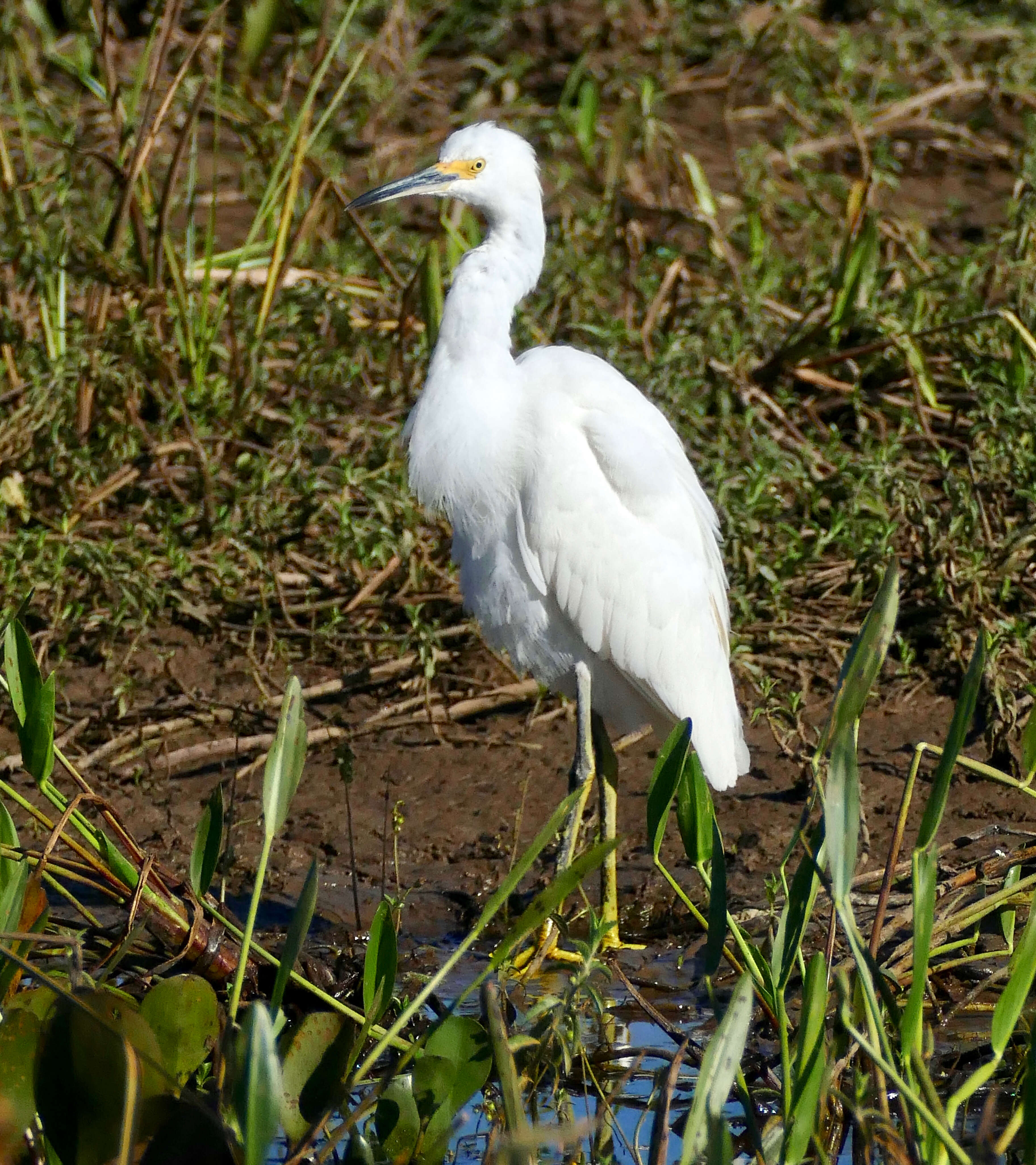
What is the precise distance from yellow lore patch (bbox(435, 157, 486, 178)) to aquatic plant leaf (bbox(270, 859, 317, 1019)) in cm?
204

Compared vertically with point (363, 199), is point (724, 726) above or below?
below

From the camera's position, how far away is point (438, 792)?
4137mm

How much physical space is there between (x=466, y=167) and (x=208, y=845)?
1.85m

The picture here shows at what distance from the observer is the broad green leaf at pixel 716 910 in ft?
7.20

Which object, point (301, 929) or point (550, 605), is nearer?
point (301, 929)

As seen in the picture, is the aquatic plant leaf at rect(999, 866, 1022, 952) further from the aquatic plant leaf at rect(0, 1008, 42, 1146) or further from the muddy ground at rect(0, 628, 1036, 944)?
A: the aquatic plant leaf at rect(0, 1008, 42, 1146)

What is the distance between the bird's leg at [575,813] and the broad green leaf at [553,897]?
1264 millimetres

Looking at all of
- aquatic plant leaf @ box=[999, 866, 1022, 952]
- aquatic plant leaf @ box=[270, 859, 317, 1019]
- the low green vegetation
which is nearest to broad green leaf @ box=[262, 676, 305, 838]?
the low green vegetation

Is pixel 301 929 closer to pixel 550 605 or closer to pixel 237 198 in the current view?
pixel 550 605

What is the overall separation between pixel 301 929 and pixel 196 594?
8.57 ft

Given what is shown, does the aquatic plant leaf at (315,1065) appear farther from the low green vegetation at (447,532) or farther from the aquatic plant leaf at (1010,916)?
the aquatic plant leaf at (1010,916)

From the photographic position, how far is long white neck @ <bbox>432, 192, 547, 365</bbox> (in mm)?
3572

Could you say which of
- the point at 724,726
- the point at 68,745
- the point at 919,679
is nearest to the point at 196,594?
the point at 68,745

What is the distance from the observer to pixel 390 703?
14.3ft
